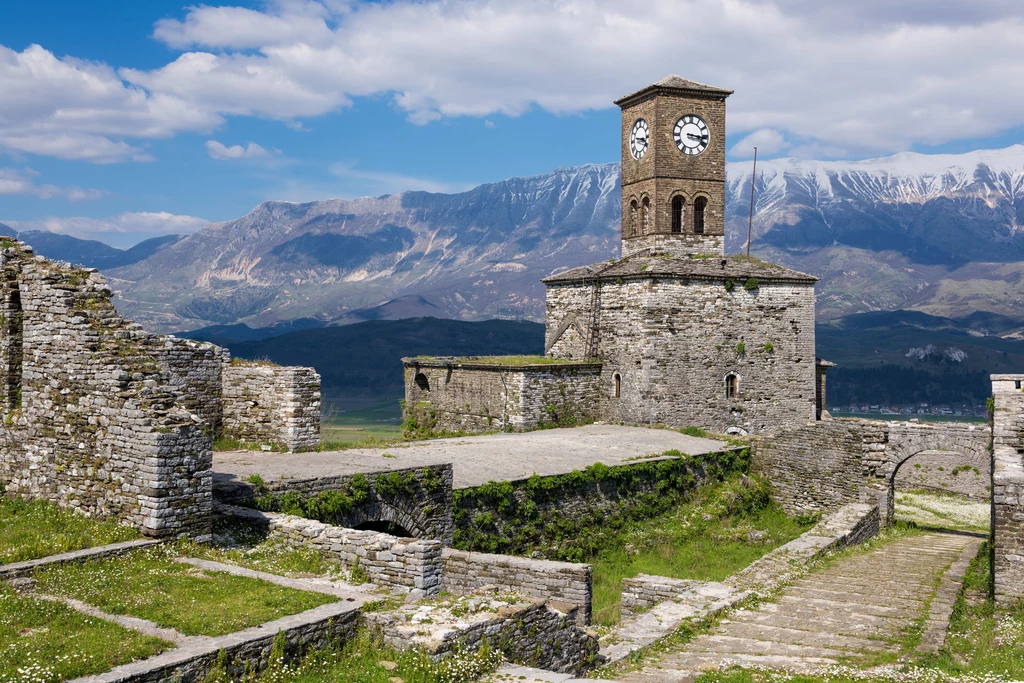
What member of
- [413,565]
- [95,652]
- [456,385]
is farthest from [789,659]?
[456,385]

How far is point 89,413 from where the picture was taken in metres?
13.6

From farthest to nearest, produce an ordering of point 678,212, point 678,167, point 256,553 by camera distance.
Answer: point 678,212
point 678,167
point 256,553

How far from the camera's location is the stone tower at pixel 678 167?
35.7 m

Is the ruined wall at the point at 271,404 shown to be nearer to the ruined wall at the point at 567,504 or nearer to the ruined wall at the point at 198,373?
the ruined wall at the point at 198,373

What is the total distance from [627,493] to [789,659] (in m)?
11.9

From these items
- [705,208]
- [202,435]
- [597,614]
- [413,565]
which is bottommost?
[597,614]

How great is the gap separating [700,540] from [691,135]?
18.0 meters

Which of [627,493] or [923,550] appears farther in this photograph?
[627,493]

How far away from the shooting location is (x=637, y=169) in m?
36.9

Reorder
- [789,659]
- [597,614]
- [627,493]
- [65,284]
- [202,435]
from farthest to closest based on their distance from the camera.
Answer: [627,493], [597,614], [65,284], [202,435], [789,659]

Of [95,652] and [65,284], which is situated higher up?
[65,284]

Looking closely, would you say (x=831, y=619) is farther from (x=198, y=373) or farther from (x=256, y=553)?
(x=198, y=373)

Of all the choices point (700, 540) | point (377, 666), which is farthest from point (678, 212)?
point (377, 666)

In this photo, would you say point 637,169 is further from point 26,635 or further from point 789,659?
point 26,635
